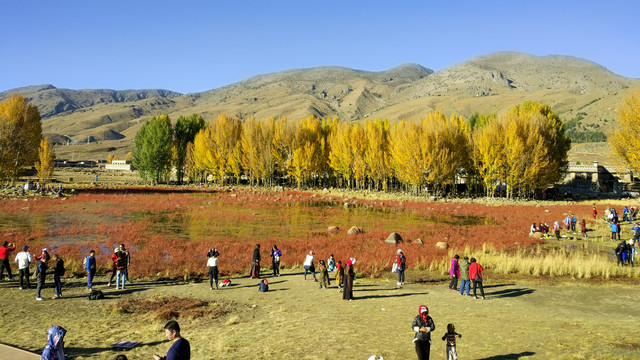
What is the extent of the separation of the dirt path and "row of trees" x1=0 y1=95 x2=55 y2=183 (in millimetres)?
50720

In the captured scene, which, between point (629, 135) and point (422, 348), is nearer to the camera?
point (422, 348)

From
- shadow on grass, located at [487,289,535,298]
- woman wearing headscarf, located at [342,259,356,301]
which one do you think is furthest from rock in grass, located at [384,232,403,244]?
woman wearing headscarf, located at [342,259,356,301]

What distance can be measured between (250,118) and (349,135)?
24.2 metres

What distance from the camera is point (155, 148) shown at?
265ft

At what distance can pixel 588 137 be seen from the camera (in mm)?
136125

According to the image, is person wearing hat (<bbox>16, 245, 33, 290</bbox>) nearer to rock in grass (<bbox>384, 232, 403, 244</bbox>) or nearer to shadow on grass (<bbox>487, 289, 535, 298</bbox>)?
shadow on grass (<bbox>487, 289, 535, 298</bbox>)

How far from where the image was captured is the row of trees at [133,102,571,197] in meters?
59.8

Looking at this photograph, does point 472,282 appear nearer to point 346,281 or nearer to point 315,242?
point 346,281

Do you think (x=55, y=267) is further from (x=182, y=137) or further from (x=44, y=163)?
(x=182, y=137)

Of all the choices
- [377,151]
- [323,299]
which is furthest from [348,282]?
[377,151]

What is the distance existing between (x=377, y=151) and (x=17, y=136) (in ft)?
191

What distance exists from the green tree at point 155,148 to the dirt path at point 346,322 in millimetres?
69706

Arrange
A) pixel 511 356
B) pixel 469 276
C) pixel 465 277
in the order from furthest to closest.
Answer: pixel 465 277, pixel 469 276, pixel 511 356

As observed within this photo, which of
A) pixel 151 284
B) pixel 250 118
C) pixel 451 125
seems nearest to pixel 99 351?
pixel 151 284
